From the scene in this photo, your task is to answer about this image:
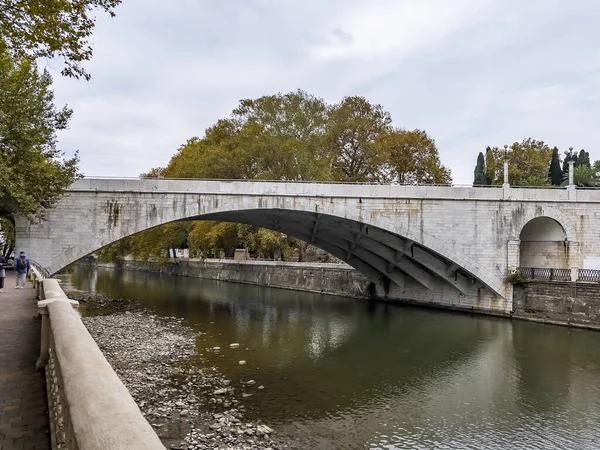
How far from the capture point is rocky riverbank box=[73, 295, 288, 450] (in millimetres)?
8453

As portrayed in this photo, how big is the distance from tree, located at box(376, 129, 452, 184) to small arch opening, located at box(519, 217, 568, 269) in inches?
514

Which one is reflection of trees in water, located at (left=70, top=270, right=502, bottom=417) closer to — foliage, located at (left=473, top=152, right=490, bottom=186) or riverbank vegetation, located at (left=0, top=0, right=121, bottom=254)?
riverbank vegetation, located at (left=0, top=0, right=121, bottom=254)

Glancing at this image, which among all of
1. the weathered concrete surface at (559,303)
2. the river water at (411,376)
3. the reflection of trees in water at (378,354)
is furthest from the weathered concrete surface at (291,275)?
the weathered concrete surface at (559,303)

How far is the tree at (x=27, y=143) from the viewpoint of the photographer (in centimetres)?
1559

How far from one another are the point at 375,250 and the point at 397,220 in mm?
3808

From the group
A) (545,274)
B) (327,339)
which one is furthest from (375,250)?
(327,339)

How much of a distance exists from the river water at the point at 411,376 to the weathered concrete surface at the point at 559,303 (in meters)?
0.71

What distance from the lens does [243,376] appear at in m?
12.3

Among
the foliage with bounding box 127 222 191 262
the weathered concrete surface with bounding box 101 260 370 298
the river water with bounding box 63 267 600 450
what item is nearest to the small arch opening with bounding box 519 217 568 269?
the river water with bounding box 63 267 600 450

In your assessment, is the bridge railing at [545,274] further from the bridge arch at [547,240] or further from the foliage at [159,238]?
the foliage at [159,238]

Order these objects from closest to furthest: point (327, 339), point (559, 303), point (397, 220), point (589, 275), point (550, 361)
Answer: point (550, 361), point (327, 339), point (559, 303), point (589, 275), point (397, 220)

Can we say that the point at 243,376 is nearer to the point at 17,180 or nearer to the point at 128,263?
the point at 17,180

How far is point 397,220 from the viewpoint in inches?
883

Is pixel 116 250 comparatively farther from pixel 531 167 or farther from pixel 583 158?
pixel 583 158
